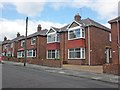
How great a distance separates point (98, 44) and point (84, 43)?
7.91 feet

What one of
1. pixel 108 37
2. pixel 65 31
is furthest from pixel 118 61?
pixel 65 31

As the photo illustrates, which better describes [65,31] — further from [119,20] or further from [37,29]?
[37,29]

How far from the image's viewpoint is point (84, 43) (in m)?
30.8

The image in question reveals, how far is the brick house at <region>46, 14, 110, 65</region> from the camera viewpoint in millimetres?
30391

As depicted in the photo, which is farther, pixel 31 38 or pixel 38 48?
pixel 31 38

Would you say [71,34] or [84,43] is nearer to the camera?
[84,43]

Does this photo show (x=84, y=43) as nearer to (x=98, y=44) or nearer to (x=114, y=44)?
(x=98, y=44)

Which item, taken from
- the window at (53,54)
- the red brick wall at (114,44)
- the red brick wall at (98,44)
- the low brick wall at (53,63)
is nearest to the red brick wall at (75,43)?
the red brick wall at (98,44)

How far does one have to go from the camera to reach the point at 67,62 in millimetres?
33375

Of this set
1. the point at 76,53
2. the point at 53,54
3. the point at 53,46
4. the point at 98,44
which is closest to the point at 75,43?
the point at 76,53

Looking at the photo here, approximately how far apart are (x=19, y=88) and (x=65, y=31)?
83.0 ft

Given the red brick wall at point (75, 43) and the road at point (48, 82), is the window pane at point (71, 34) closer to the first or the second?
the red brick wall at point (75, 43)

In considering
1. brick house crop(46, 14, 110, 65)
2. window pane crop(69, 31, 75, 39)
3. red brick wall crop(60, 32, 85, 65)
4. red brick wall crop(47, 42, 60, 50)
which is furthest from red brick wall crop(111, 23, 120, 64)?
red brick wall crop(47, 42, 60, 50)

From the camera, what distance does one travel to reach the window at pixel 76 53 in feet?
101
